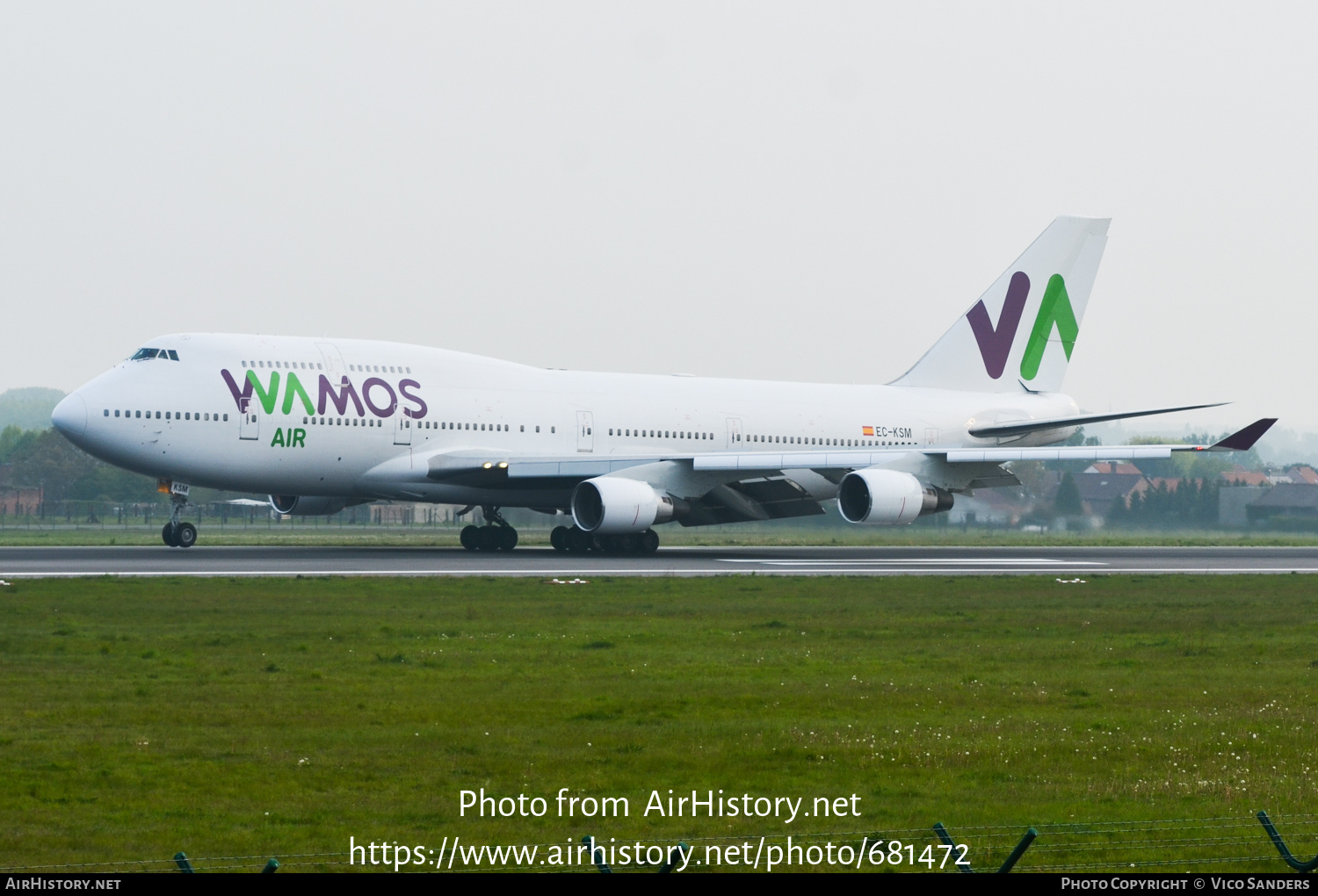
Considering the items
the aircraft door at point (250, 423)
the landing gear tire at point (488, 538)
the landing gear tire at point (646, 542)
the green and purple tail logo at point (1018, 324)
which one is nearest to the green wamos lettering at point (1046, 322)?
the green and purple tail logo at point (1018, 324)

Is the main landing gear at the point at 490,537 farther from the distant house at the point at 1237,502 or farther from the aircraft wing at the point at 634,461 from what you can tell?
the distant house at the point at 1237,502

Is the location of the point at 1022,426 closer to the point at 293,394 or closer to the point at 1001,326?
the point at 1001,326

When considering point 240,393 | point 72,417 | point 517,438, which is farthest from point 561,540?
point 72,417

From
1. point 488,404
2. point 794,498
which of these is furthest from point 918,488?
point 488,404

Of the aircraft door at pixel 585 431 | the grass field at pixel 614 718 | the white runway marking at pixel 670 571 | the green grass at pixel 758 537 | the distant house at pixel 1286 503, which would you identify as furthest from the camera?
the distant house at pixel 1286 503

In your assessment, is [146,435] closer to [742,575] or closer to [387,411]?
[387,411]

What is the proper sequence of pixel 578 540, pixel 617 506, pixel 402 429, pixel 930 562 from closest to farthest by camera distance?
pixel 617 506 → pixel 402 429 → pixel 930 562 → pixel 578 540
